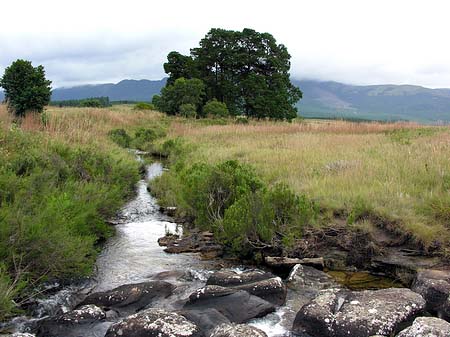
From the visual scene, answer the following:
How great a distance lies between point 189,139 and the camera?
26125 millimetres

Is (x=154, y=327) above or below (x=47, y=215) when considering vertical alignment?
below

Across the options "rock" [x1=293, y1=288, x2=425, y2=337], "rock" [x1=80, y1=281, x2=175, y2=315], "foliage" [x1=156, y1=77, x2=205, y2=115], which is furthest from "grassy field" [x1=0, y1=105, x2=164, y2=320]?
"foliage" [x1=156, y1=77, x2=205, y2=115]

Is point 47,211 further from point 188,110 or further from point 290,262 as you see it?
point 188,110

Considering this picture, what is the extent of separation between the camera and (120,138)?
27344mm

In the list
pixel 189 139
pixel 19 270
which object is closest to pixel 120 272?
pixel 19 270

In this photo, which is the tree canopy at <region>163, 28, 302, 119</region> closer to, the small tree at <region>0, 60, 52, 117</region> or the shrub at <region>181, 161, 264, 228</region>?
the small tree at <region>0, 60, 52, 117</region>

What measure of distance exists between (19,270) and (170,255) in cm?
350

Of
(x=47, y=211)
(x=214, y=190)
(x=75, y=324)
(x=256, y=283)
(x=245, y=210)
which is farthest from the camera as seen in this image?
(x=214, y=190)

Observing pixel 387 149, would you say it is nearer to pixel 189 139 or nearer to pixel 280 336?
pixel 280 336

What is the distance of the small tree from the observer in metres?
24.5

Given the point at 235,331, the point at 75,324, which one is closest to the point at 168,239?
the point at 75,324

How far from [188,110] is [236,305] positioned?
35.3 metres

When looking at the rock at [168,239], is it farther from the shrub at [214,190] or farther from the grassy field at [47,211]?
the grassy field at [47,211]

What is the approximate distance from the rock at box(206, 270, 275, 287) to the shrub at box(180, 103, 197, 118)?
33.9 m
